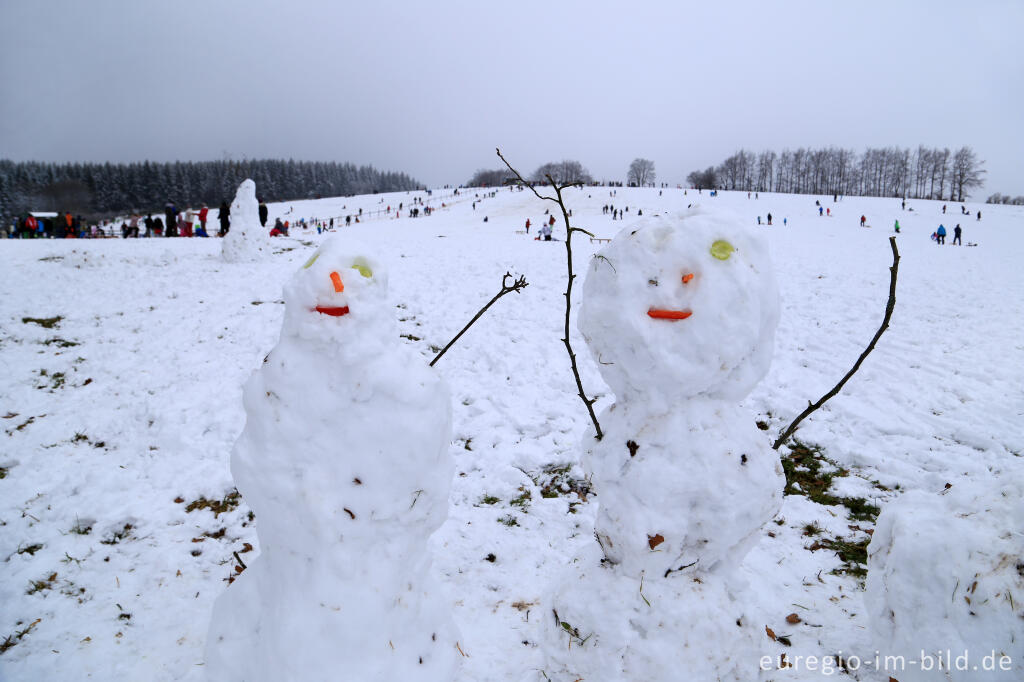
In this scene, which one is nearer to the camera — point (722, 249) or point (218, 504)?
point (722, 249)

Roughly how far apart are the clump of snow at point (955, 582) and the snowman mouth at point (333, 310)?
2785 millimetres

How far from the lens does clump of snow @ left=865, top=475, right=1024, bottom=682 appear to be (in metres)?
1.94

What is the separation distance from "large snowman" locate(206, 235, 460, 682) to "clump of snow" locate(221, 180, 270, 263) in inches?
502

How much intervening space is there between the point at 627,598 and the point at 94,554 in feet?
13.1

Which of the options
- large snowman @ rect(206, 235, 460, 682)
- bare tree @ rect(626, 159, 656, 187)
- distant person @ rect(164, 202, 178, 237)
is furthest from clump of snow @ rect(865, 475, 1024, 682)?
bare tree @ rect(626, 159, 656, 187)

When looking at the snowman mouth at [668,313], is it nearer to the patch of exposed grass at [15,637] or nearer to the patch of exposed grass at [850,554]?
the patch of exposed grass at [850,554]

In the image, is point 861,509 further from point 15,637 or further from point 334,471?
point 15,637

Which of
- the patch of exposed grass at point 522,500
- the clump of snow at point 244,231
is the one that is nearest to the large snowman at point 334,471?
the patch of exposed grass at point 522,500

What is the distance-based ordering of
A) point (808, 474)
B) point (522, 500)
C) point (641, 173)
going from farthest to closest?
point (641, 173) → point (808, 474) → point (522, 500)

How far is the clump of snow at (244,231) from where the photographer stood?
42.8 feet

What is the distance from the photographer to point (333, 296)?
2223mm

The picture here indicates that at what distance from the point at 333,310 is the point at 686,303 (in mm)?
1651

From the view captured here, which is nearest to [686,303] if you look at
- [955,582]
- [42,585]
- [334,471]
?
[955,582]

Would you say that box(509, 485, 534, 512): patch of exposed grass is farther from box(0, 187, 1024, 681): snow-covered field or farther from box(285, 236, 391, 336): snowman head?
box(285, 236, 391, 336): snowman head
